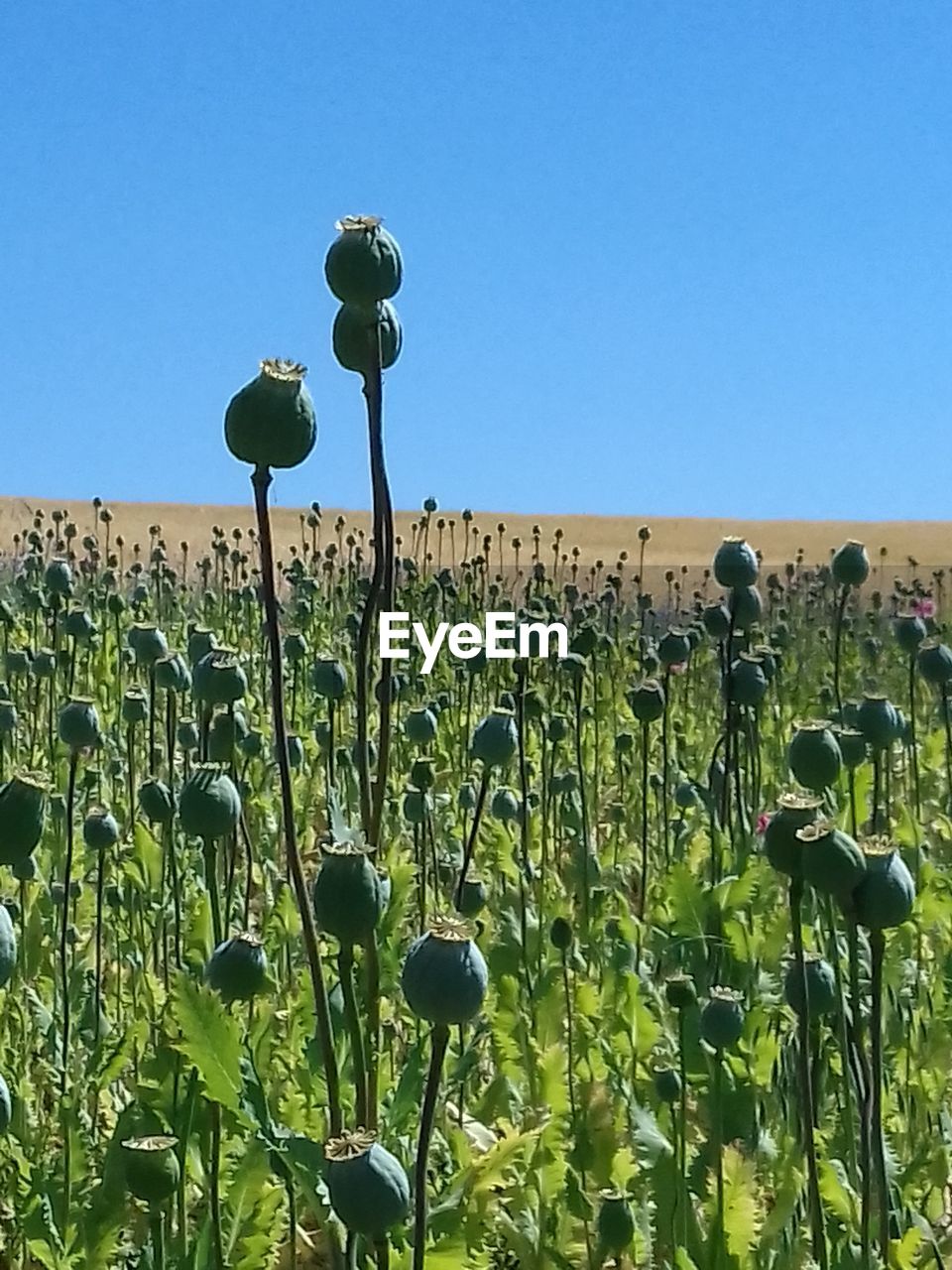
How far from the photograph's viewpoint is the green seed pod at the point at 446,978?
1.30 m

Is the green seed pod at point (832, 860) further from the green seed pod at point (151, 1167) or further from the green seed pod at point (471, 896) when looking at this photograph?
the green seed pod at point (471, 896)

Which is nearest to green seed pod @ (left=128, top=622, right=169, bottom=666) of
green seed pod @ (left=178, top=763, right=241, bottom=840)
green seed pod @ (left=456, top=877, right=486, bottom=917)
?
green seed pod @ (left=456, top=877, right=486, bottom=917)

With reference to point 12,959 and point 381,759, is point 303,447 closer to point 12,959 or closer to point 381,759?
point 381,759

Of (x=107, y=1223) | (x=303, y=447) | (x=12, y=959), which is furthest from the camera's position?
(x=107, y=1223)

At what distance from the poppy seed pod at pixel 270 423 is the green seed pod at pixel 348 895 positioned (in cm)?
35

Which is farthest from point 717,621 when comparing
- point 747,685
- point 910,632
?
point 910,632

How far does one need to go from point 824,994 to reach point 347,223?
1.33 meters

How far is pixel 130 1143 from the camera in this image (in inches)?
68.5

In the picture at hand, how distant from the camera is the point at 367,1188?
125 centimetres

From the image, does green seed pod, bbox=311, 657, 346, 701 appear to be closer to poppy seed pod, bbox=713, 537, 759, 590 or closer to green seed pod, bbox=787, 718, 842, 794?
poppy seed pod, bbox=713, 537, 759, 590

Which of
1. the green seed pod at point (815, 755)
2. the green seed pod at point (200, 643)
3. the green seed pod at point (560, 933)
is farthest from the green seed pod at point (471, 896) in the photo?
the green seed pod at point (815, 755)

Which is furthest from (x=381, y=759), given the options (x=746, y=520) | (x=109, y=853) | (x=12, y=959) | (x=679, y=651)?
(x=746, y=520)

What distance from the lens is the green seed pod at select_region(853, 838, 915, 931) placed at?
5.25 ft

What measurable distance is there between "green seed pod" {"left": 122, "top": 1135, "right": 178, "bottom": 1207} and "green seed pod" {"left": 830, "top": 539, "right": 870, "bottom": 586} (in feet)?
6.44
